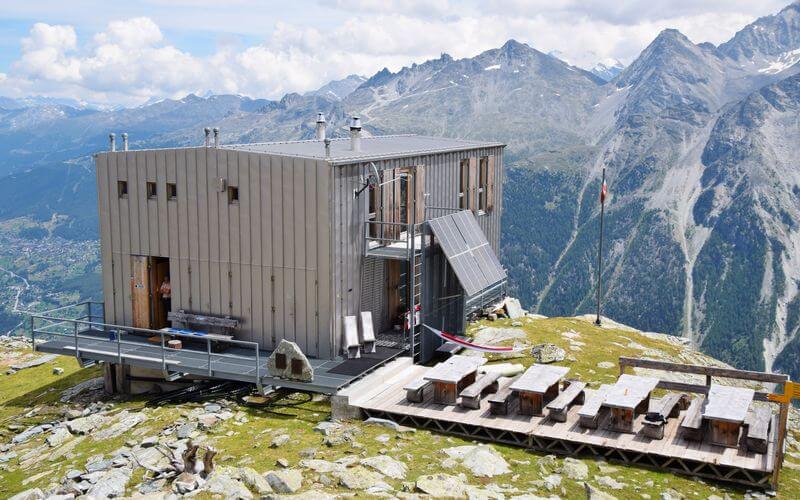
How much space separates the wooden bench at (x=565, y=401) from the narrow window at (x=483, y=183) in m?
14.5

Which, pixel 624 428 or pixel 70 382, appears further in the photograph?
pixel 70 382

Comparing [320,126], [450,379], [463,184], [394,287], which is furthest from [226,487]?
[463,184]

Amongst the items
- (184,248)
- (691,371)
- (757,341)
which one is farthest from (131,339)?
(757,341)

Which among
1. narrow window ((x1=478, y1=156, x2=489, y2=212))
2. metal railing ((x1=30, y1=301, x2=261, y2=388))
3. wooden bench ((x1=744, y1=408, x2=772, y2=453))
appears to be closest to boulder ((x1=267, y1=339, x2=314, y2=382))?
metal railing ((x1=30, y1=301, x2=261, y2=388))

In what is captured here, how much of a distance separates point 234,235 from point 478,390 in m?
8.93

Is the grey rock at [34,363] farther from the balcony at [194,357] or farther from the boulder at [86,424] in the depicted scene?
the boulder at [86,424]

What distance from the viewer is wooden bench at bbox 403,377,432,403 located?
18.3 meters

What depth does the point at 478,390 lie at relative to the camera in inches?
715

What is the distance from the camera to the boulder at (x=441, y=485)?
13.4m

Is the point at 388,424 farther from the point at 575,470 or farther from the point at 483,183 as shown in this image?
the point at 483,183

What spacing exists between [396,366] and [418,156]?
27.1ft

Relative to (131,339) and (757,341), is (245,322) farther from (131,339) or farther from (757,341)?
(757,341)

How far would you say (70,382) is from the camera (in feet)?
84.1

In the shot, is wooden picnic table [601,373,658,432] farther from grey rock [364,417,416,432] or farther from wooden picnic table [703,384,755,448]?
grey rock [364,417,416,432]
